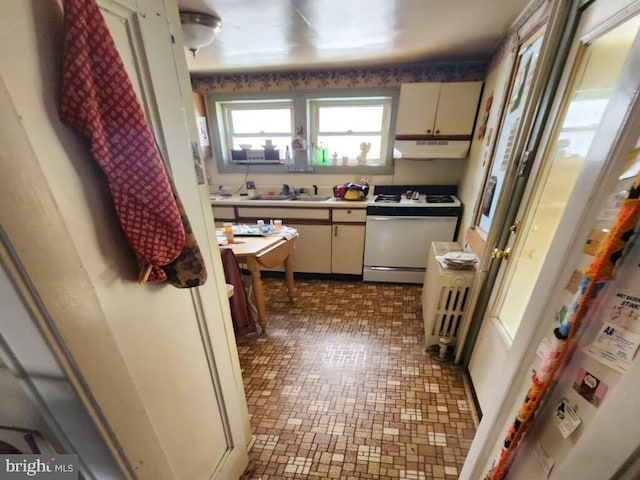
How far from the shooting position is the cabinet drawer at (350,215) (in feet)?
9.11

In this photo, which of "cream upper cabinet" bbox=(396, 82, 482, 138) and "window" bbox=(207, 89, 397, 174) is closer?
"cream upper cabinet" bbox=(396, 82, 482, 138)

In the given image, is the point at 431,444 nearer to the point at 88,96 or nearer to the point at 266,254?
the point at 266,254

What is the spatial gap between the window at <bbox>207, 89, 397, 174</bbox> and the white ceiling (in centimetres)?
42

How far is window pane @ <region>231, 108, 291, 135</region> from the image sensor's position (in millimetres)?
3223

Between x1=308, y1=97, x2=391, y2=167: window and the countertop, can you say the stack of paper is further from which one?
x1=308, y1=97, x2=391, y2=167: window

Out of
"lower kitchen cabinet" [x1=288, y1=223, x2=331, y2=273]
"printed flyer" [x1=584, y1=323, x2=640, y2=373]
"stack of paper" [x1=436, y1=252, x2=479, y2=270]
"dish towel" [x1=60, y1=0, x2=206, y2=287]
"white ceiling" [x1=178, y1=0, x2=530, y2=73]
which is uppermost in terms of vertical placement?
"white ceiling" [x1=178, y1=0, x2=530, y2=73]

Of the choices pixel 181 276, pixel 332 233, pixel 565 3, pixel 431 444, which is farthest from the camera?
pixel 332 233

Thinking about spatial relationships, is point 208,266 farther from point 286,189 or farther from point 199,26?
point 286,189

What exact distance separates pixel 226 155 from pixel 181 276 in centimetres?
316

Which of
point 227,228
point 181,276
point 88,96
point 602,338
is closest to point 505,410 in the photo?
point 602,338

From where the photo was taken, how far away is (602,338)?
51 cm

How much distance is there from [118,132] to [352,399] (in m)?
1.78

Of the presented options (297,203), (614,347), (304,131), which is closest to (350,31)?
(304,131)

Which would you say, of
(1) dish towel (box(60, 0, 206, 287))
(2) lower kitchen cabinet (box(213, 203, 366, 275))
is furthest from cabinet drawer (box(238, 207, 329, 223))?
(1) dish towel (box(60, 0, 206, 287))
